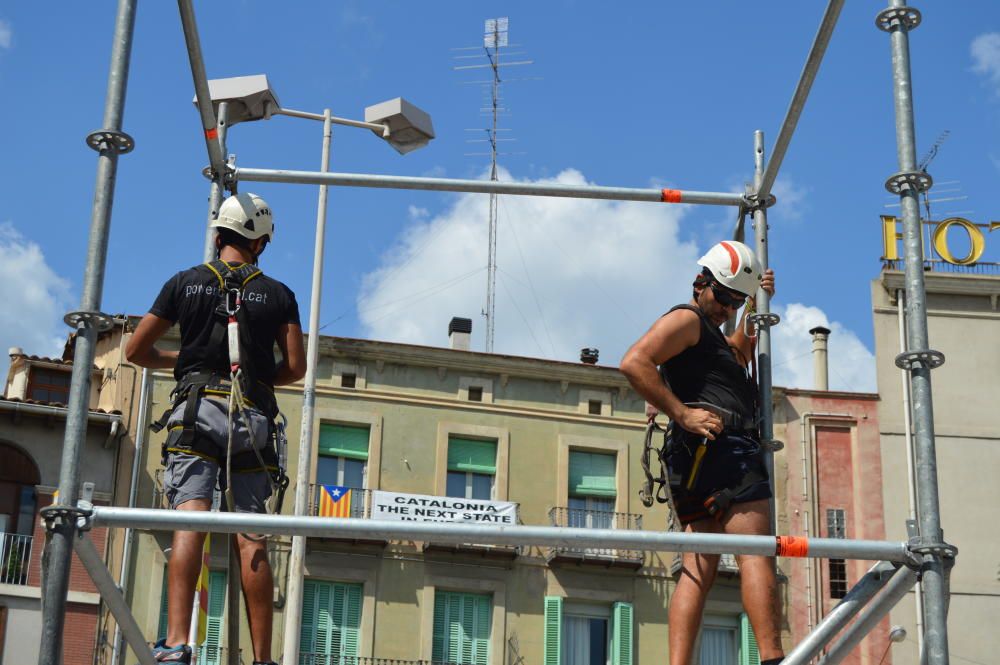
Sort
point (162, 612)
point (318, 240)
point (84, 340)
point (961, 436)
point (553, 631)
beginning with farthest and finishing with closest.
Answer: point (961, 436)
point (553, 631)
point (162, 612)
point (318, 240)
point (84, 340)

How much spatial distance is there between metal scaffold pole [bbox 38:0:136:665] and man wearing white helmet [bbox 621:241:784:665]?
8.29 feet

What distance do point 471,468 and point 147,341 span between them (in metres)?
27.5

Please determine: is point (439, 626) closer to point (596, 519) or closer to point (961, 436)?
point (596, 519)

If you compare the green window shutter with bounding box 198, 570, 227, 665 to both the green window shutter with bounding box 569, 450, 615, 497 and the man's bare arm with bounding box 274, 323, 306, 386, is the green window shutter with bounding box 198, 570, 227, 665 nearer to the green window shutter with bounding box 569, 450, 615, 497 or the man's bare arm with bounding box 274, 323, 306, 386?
the green window shutter with bounding box 569, 450, 615, 497

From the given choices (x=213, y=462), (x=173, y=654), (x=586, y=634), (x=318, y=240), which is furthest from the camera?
(x=586, y=634)

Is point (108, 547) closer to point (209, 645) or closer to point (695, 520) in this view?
point (209, 645)

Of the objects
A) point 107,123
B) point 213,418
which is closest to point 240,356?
point 213,418

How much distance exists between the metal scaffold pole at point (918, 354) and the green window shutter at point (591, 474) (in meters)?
28.7

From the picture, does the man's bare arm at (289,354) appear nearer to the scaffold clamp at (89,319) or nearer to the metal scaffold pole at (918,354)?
the scaffold clamp at (89,319)

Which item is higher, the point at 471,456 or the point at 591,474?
the point at 471,456

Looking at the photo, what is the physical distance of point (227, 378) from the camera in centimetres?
698

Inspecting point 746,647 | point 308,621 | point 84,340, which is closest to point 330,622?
point 308,621

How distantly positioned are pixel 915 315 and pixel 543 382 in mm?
29676

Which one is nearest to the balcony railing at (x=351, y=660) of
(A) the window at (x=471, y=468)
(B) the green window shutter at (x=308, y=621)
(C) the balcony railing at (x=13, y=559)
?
(B) the green window shutter at (x=308, y=621)
